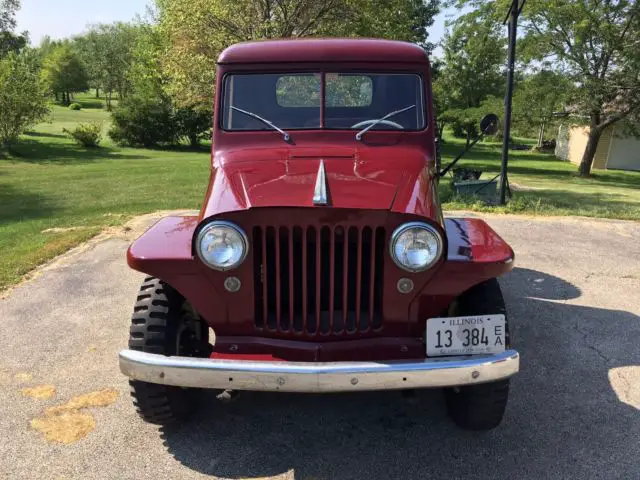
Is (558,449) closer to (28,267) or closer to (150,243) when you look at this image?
(150,243)

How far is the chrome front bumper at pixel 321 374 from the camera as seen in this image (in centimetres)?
242

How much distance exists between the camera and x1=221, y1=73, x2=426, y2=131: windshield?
3.66 m

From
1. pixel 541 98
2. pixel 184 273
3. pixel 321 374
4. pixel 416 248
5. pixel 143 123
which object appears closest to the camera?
pixel 321 374

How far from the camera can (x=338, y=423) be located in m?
3.17

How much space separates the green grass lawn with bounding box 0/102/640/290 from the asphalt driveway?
217 cm

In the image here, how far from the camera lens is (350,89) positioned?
3.76m

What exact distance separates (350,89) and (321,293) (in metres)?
1.64

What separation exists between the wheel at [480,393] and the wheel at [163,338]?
4.85 feet

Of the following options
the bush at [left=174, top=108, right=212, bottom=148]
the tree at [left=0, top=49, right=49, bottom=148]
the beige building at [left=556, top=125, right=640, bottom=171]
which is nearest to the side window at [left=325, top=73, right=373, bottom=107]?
the tree at [left=0, top=49, right=49, bottom=148]

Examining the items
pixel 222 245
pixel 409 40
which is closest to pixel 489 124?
pixel 222 245

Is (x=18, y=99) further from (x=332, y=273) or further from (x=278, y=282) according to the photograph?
(x=332, y=273)

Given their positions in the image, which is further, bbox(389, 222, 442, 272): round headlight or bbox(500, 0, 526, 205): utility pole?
bbox(500, 0, 526, 205): utility pole

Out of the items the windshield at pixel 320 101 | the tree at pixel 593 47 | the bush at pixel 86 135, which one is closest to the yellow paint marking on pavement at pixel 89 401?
the windshield at pixel 320 101

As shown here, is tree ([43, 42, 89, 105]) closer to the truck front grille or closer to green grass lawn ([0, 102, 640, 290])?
green grass lawn ([0, 102, 640, 290])
